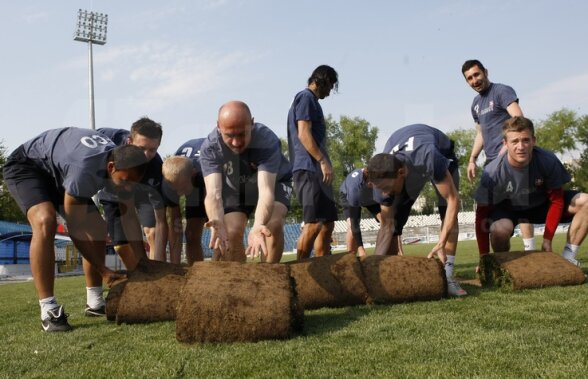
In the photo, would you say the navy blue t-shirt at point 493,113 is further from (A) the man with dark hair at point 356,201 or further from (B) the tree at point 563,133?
(B) the tree at point 563,133

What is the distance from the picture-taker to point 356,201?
747 cm

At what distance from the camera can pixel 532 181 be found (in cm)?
566

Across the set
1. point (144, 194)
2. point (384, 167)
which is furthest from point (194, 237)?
point (384, 167)

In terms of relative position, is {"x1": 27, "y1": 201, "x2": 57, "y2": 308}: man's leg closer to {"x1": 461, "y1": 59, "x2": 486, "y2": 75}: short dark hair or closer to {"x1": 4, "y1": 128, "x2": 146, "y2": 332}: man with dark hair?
{"x1": 4, "y1": 128, "x2": 146, "y2": 332}: man with dark hair

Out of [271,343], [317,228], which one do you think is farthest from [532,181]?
[271,343]

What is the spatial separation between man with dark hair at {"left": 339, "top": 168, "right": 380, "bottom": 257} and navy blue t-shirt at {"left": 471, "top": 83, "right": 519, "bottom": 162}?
1690 millimetres

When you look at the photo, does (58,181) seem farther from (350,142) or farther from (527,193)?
(350,142)

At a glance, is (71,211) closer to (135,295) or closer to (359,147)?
(135,295)

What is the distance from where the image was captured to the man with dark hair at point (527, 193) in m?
5.54

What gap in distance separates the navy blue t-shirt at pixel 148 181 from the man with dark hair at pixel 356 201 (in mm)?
2690

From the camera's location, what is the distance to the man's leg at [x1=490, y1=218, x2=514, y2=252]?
584cm

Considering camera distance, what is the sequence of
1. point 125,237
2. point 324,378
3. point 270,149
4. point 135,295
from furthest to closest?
point 125,237 → point 270,149 → point 135,295 → point 324,378

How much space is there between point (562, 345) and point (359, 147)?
52298 millimetres

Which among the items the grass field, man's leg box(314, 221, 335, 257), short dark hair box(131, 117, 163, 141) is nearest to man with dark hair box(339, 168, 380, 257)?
man's leg box(314, 221, 335, 257)
